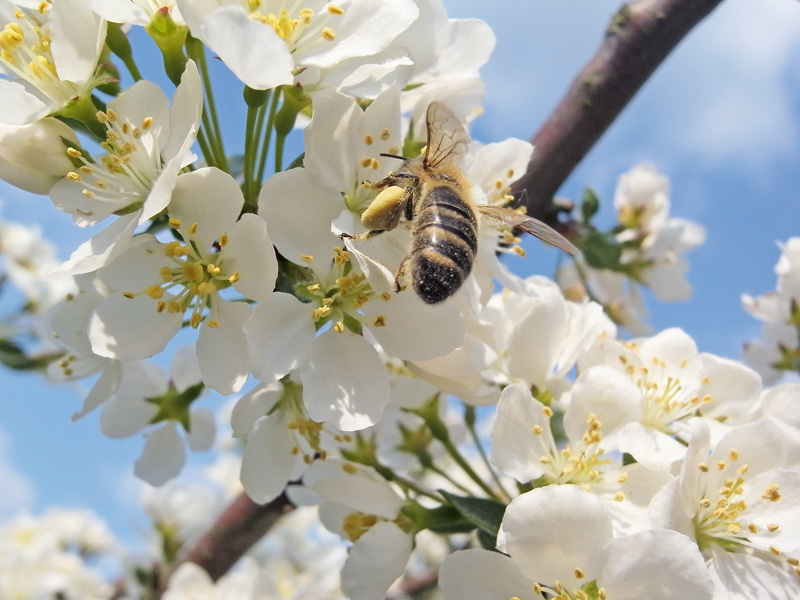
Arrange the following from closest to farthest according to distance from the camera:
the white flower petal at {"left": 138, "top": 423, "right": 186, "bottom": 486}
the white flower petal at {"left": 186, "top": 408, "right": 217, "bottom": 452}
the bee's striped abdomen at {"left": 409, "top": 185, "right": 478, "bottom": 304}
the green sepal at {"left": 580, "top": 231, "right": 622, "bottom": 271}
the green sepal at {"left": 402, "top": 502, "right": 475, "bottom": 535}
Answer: the bee's striped abdomen at {"left": 409, "top": 185, "right": 478, "bottom": 304} → the green sepal at {"left": 402, "top": 502, "right": 475, "bottom": 535} → the white flower petal at {"left": 138, "top": 423, "right": 186, "bottom": 486} → the white flower petal at {"left": 186, "top": 408, "right": 217, "bottom": 452} → the green sepal at {"left": 580, "top": 231, "right": 622, "bottom": 271}

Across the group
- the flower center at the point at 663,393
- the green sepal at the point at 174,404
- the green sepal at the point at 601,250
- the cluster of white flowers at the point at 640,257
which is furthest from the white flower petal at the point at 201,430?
the cluster of white flowers at the point at 640,257

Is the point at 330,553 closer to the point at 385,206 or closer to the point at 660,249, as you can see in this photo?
the point at 660,249

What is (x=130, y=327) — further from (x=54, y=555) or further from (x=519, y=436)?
(x=54, y=555)

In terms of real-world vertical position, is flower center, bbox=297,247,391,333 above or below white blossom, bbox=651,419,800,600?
below

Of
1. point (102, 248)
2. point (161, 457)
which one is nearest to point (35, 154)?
point (102, 248)

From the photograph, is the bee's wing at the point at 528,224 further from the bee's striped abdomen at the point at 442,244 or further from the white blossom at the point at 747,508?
the white blossom at the point at 747,508

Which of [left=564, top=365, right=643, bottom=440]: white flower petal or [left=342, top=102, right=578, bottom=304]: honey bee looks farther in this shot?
[left=564, top=365, right=643, bottom=440]: white flower petal

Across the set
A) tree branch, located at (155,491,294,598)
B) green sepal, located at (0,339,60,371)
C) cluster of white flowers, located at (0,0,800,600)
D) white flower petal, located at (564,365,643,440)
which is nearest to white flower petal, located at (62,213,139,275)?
cluster of white flowers, located at (0,0,800,600)

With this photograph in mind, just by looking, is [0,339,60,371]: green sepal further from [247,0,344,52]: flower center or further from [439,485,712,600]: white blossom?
[439,485,712,600]: white blossom
